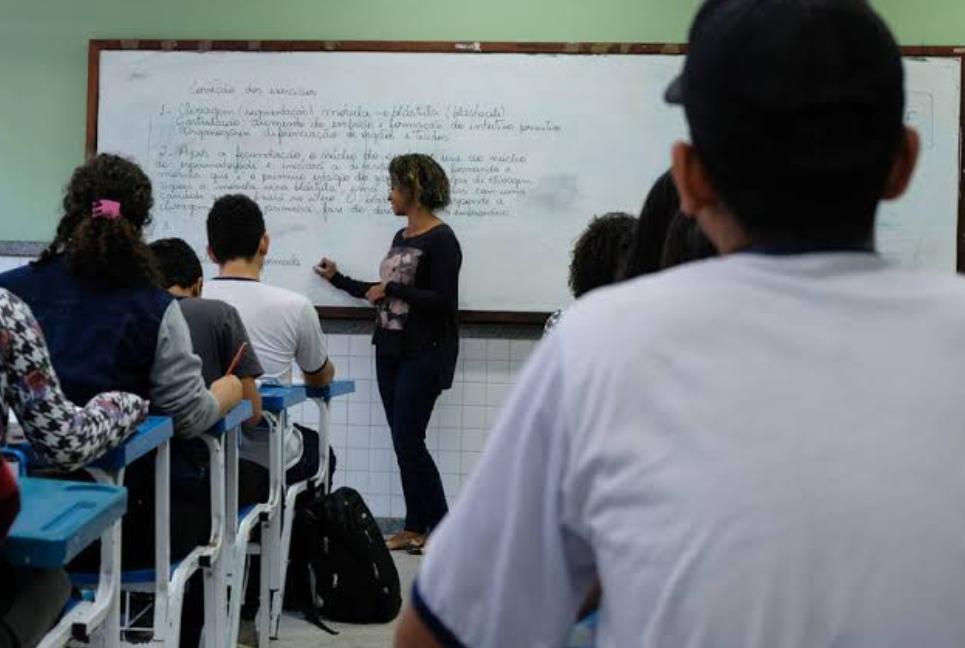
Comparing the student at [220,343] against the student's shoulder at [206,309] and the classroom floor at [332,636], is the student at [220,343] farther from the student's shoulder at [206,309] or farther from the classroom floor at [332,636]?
the classroom floor at [332,636]

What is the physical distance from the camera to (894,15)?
159 inches

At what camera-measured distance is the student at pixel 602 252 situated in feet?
6.38

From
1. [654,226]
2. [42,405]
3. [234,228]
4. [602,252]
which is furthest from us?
[234,228]

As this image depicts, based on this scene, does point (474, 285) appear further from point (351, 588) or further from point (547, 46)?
point (351, 588)

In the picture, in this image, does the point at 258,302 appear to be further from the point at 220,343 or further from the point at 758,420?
the point at 758,420

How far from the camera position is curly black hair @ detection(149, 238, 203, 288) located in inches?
107

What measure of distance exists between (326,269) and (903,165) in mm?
3524

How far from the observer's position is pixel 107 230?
79.4 inches

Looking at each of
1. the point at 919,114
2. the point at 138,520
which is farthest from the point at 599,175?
the point at 138,520

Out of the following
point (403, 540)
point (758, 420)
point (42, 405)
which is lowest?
point (403, 540)

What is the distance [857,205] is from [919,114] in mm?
3633

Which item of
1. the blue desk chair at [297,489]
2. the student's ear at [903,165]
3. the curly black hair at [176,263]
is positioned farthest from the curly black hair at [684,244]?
the blue desk chair at [297,489]

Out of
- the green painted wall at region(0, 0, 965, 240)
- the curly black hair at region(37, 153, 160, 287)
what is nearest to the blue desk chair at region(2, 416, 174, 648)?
the curly black hair at region(37, 153, 160, 287)

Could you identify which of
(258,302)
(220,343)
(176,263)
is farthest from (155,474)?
(258,302)
